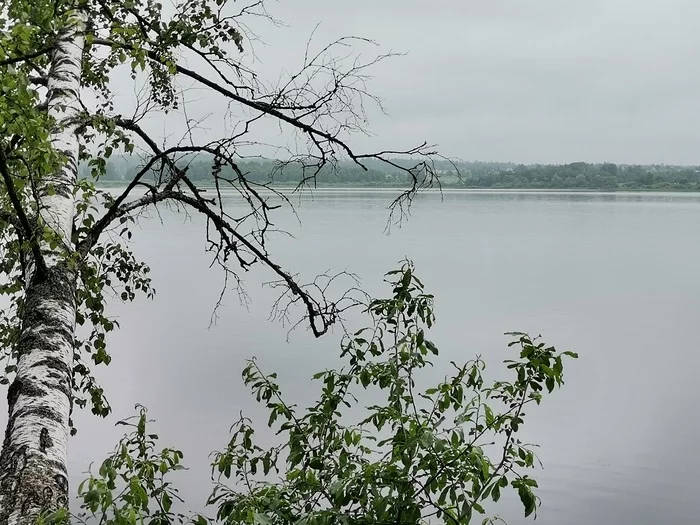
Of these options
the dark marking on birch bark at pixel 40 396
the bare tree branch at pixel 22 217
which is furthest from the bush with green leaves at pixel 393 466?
the bare tree branch at pixel 22 217

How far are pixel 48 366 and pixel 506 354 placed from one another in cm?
1442

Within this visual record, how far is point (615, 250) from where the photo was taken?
134 ft

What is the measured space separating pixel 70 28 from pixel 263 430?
306 inches

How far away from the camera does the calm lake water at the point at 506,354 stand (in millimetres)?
11062

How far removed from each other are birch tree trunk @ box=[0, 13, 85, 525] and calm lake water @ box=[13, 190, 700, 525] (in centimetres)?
225

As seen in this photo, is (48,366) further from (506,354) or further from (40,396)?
(506,354)

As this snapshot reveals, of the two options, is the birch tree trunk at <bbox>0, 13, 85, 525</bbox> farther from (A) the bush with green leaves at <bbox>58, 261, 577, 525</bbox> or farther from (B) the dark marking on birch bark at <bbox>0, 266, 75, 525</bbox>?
(A) the bush with green leaves at <bbox>58, 261, 577, 525</bbox>

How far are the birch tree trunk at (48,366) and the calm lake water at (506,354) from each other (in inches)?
88.6

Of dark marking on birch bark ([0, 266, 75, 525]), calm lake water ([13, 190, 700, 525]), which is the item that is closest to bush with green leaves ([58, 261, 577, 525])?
dark marking on birch bark ([0, 266, 75, 525])

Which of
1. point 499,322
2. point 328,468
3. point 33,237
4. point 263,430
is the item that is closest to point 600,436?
point 263,430

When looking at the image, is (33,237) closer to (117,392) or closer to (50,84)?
(50,84)

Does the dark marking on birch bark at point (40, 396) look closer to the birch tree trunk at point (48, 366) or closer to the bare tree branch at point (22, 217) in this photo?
the birch tree trunk at point (48, 366)

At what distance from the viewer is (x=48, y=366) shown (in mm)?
3115

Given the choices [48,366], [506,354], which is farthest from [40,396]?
[506,354]
